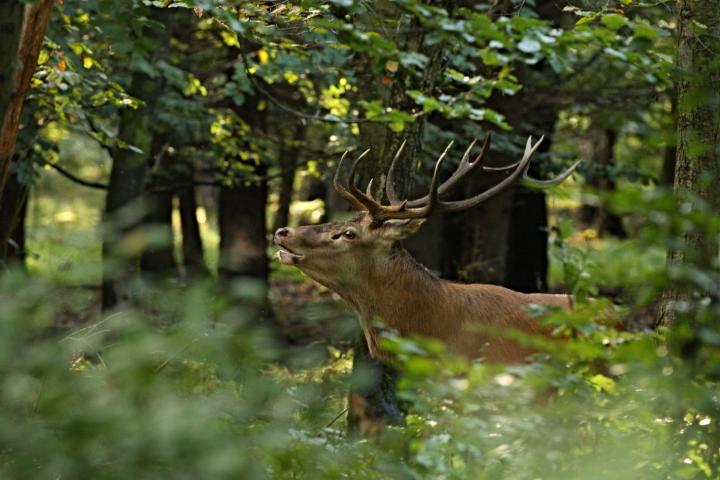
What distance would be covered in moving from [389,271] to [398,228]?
38 centimetres

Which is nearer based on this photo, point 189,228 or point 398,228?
point 398,228

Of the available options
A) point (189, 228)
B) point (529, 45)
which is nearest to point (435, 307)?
point (529, 45)

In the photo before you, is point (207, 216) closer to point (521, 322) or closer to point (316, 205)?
point (316, 205)

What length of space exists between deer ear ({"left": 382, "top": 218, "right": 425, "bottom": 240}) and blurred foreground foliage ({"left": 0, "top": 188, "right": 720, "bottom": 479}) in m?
4.83

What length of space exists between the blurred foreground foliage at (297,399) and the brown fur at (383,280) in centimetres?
475

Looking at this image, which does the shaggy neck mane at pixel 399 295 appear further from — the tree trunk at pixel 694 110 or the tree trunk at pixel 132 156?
the tree trunk at pixel 132 156

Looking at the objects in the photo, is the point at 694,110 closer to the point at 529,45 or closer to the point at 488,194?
the point at 529,45

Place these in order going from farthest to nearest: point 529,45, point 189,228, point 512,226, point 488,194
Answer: point 189,228 → point 512,226 → point 488,194 → point 529,45

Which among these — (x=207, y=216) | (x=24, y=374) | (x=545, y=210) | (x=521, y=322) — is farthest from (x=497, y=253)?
(x=207, y=216)

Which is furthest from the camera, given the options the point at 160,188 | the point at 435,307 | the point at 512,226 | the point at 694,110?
the point at 512,226

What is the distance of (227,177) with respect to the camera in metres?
14.5

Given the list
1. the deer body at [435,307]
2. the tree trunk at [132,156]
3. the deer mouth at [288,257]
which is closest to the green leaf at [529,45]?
the deer body at [435,307]

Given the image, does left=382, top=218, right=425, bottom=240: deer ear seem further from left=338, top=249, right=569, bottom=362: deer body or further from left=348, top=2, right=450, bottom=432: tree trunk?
left=348, top=2, right=450, bottom=432: tree trunk

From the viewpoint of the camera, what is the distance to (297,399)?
11.4ft
